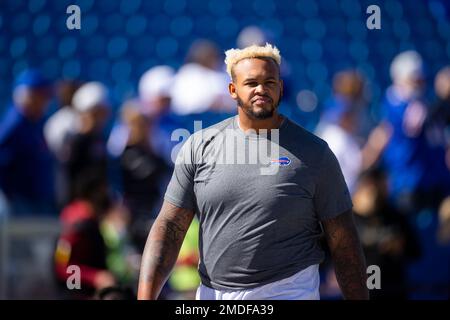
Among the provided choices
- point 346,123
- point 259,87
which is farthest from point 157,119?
point 259,87

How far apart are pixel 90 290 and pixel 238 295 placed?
233 centimetres

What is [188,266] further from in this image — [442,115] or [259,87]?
[442,115]

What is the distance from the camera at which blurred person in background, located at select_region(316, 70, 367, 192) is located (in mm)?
7527

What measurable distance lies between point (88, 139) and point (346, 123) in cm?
206

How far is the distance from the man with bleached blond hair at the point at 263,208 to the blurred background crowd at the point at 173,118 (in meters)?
0.95

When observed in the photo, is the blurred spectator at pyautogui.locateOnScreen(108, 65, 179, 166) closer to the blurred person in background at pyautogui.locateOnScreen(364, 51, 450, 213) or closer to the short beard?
the blurred person in background at pyautogui.locateOnScreen(364, 51, 450, 213)

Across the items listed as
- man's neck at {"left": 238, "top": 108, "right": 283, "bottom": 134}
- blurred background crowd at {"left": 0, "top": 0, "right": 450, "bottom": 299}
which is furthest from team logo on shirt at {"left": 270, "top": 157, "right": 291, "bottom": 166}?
blurred background crowd at {"left": 0, "top": 0, "right": 450, "bottom": 299}

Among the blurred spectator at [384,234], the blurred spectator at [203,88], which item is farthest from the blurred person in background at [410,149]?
the blurred spectator at [203,88]

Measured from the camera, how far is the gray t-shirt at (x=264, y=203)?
369 cm

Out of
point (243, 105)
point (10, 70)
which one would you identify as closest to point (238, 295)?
point (243, 105)

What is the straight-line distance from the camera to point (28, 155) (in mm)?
7320

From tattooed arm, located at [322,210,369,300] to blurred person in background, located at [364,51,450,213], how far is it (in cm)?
388

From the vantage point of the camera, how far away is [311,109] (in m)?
8.62
